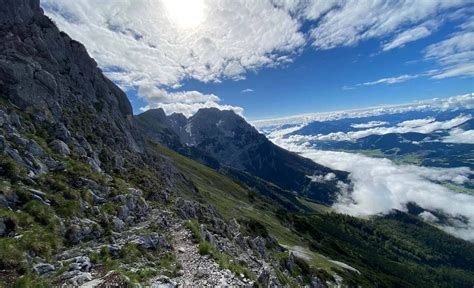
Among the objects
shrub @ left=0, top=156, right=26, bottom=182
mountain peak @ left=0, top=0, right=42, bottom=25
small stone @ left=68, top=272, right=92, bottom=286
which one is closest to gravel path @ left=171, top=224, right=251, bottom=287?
small stone @ left=68, top=272, right=92, bottom=286

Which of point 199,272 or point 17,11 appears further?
point 17,11

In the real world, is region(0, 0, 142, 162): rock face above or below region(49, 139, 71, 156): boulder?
above

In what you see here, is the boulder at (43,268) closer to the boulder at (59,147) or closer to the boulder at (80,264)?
the boulder at (80,264)

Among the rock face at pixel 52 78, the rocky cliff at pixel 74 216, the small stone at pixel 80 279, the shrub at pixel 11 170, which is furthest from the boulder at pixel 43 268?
the rock face at pixel 52 78

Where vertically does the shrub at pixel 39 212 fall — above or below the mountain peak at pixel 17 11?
below

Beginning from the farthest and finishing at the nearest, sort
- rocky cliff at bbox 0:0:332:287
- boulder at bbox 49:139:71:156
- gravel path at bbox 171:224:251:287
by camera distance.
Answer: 1. boulder at bbox 49:139:71:156
2. gravel path at bbox 171:224:251:287
3. rocky cliff at bbox 0:0:332:287

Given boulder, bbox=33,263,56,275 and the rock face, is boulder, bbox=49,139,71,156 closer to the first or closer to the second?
the rock face

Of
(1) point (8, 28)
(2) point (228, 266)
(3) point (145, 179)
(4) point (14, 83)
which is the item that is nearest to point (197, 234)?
(2) point (228, 266)

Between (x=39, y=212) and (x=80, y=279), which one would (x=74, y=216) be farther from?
(x=80, y=279)

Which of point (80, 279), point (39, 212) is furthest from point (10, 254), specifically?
point (39, 212)

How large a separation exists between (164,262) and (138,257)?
1.99 m

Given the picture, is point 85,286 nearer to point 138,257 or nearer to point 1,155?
point 138,257

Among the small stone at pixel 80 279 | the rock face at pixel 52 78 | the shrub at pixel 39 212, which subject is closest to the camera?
the small stone at pixel 80 279

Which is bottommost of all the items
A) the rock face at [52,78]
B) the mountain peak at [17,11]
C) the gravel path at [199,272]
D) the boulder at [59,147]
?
the gravel path at [199,272]
